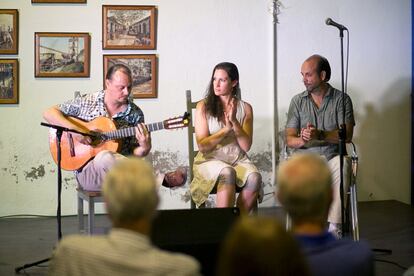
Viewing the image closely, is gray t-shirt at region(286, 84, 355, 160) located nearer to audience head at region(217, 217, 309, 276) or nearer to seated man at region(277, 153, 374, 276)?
seated man at region(277, 153, 374, 276)

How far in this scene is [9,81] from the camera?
607 cm

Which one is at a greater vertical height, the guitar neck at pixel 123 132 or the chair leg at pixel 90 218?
the guitar neck at pixel 123 132

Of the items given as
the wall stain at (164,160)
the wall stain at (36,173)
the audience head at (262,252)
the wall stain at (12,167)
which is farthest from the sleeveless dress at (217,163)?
the audience head at (262,252)

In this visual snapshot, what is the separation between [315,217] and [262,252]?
365 millimetres

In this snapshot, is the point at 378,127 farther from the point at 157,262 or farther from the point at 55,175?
the point at 157,262

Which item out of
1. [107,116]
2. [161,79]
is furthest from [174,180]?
[161,79]

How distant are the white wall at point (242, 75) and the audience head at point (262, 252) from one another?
15.6 feet

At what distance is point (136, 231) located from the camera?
1.86 m

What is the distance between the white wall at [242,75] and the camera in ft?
20.1

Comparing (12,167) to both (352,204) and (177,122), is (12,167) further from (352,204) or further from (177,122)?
(352,204)

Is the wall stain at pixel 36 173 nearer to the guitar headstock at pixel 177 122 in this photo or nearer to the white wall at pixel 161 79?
the white wall at pixel 161 79

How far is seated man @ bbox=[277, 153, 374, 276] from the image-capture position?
5.97ft

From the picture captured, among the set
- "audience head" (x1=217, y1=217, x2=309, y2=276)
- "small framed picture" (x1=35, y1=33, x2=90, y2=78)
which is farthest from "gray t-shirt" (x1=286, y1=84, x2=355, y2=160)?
"audience head" (x1=217, y1=217, x2=309, y2=276)

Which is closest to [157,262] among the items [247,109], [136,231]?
[136,231]
